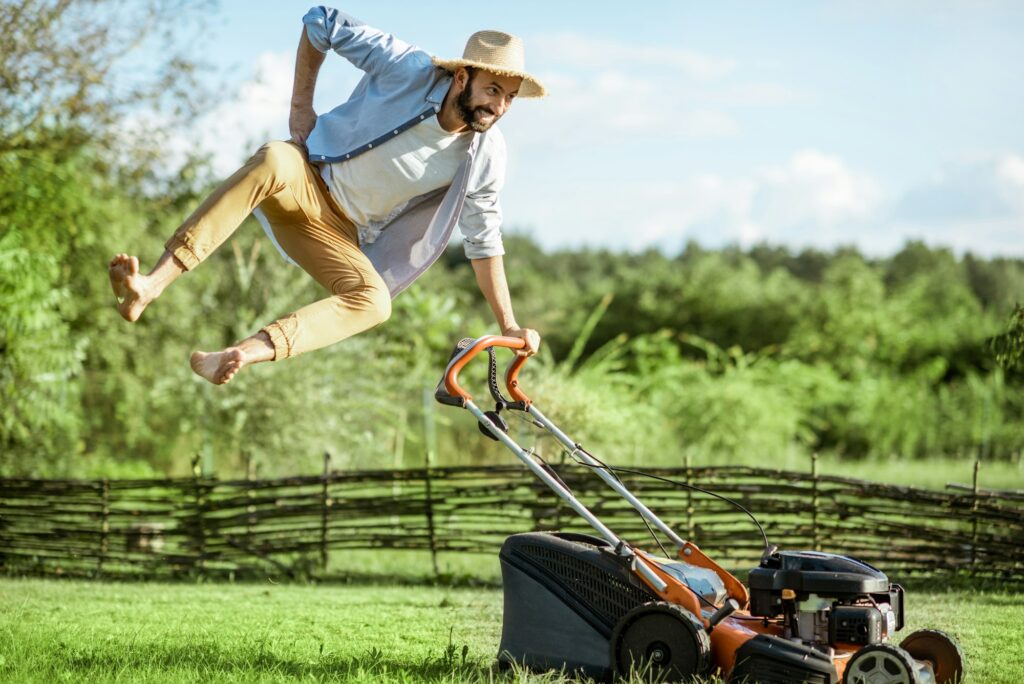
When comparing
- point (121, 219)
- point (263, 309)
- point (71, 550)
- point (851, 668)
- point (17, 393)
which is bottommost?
point (71, 550)

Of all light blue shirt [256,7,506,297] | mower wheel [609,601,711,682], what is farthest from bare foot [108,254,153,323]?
mower wheel [609,601,711,682]

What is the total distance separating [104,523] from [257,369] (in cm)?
362

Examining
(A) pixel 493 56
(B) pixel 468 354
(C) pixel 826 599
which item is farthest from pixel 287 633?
(A) pixel 493 56

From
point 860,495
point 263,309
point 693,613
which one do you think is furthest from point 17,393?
point 693,613

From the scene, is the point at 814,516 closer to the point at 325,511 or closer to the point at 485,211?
the point at 325,511

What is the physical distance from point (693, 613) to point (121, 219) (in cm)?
1172

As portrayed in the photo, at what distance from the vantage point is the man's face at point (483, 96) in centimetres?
371

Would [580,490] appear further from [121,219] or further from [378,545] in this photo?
[121,219]

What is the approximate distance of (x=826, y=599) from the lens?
3.48 metres

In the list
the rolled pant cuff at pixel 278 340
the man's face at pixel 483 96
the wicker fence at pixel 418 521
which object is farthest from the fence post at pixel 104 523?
the man's face at pixel 483 96

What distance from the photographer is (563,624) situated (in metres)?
3.81

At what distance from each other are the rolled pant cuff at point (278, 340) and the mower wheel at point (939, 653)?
2.21m

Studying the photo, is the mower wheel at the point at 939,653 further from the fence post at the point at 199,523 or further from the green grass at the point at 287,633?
the fence post at the point at 199,523

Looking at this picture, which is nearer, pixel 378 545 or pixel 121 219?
pixel 378 545
